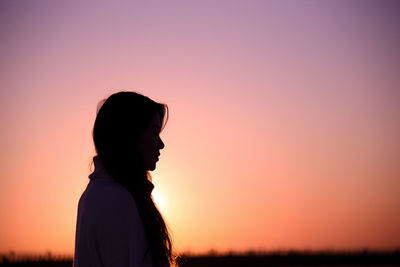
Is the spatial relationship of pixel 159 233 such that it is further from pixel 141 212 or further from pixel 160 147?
pixel 160 147

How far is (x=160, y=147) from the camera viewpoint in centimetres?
288

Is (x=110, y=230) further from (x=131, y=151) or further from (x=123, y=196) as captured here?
(x=131, y=151)

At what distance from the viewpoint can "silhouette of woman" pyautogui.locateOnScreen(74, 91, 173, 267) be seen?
254 centimetres

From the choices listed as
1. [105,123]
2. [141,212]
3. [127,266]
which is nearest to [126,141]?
[105,123]

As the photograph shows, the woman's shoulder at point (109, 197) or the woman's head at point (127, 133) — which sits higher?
the woman's head at point (127, 133)

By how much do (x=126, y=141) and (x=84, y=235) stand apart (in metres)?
0.53

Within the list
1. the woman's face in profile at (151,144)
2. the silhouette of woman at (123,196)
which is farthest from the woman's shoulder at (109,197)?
the woman's face in profile at (151,144)

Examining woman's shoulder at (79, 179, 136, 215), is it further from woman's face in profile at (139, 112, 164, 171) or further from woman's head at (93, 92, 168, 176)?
woman's face in profile at (139, 112, 164, 171)

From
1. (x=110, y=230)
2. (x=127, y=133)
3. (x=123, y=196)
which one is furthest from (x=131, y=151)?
(x=110, y=230)

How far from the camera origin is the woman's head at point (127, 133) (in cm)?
269

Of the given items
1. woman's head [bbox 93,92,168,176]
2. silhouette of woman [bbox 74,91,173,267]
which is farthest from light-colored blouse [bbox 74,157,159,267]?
woman's head [bbox 93,92,168,176]

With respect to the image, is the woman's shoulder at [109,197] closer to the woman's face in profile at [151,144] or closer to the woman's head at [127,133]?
the woman's head at [127,133]

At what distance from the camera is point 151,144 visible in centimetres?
279

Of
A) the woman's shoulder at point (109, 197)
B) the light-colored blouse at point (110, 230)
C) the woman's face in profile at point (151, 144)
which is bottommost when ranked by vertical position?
the light-colored blouse at point (110, 230)
